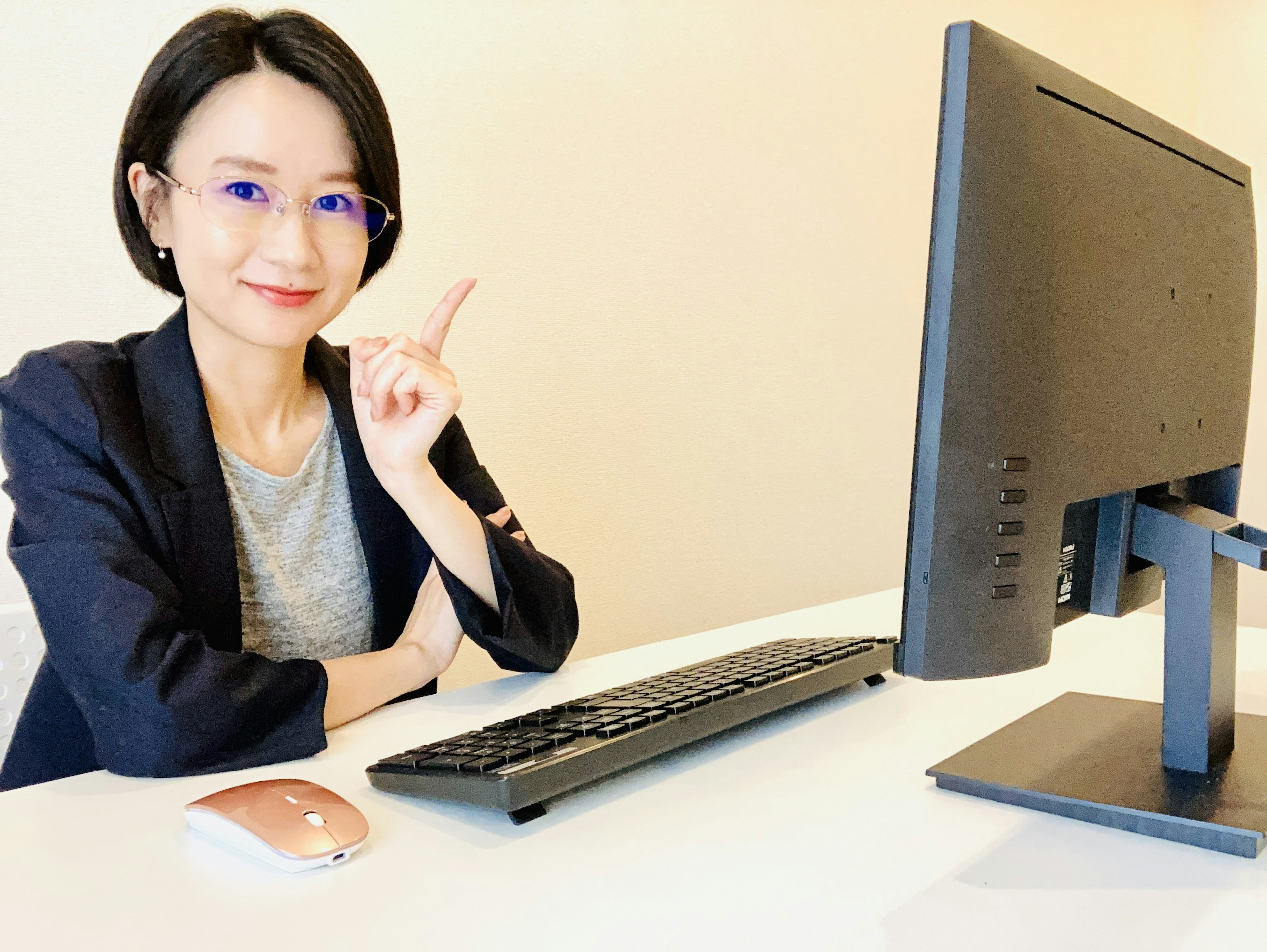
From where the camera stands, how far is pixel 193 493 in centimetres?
103

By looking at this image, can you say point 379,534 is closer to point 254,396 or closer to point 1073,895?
point 254,396

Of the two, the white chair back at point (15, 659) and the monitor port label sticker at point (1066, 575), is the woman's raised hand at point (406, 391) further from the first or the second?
the monitor port label sticker at point (1066, 575)

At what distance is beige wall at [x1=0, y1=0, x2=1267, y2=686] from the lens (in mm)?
1396

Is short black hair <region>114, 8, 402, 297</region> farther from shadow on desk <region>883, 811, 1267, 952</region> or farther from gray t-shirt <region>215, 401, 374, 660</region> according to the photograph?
shadow on desk <region>883, 811, 1267, 952</region>

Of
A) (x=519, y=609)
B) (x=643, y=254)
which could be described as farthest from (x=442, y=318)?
(x=643, y=254)

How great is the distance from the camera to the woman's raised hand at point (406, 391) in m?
1.04

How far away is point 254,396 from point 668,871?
85cm

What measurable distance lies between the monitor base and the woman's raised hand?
62cm

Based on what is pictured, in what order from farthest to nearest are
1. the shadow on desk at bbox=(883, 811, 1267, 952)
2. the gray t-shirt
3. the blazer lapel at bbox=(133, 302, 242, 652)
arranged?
the gray t-shirt, the blazer lapel at bbox=(133, 302, 242, 652), the shadow on desk at bbox=(883, 811, 1267, 952)

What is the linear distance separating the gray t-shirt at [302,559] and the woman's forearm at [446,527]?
135mm

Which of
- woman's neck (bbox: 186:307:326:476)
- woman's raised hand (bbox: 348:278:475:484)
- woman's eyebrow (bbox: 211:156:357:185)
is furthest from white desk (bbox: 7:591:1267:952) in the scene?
woman's eyebrow (bbox: 211:156:357:185)

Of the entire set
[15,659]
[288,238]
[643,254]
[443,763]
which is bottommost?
[15,659]

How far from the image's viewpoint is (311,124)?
111 cm

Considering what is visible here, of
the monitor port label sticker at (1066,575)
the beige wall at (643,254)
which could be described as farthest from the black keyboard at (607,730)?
the beige wall at (643,254)
